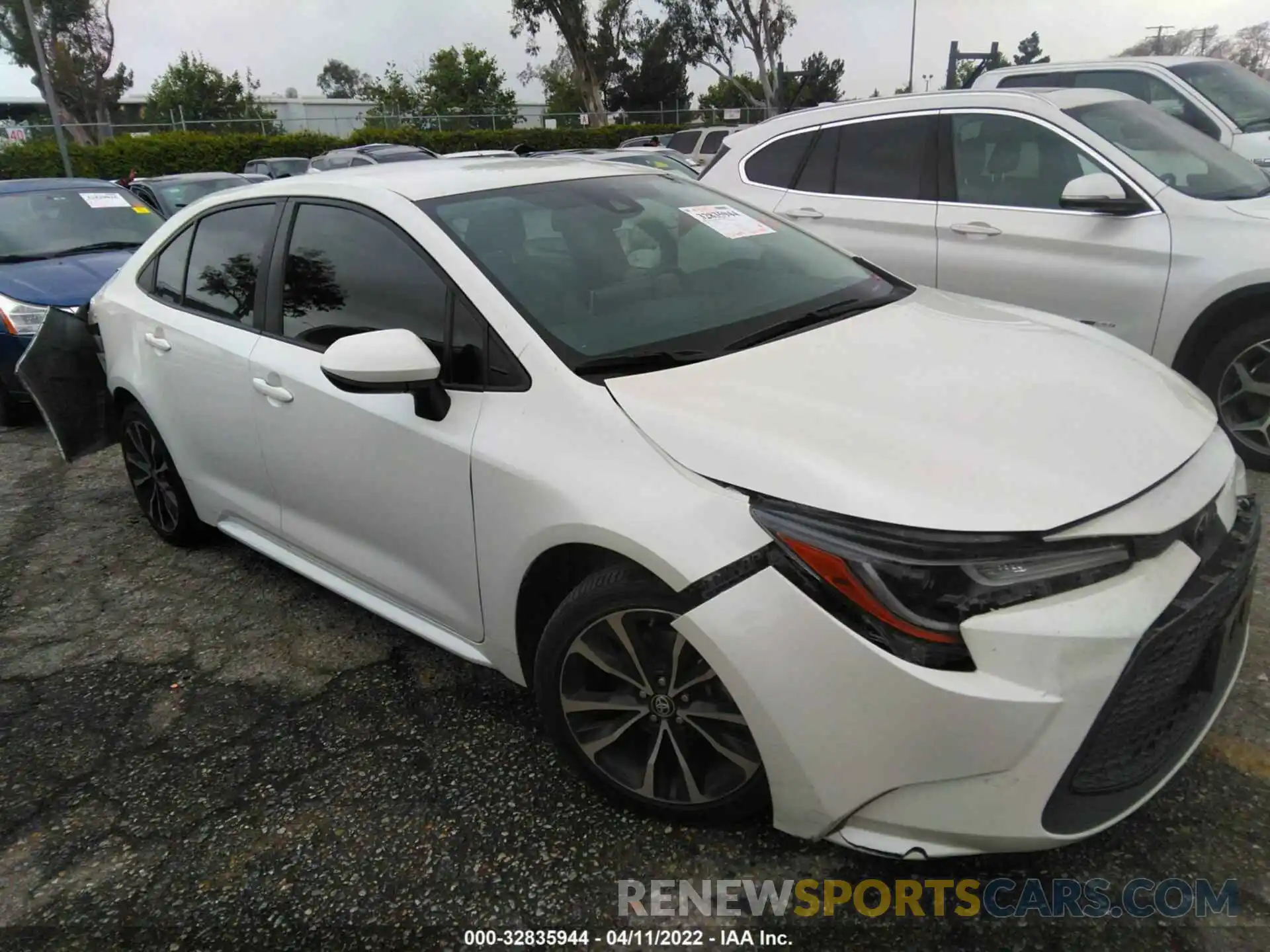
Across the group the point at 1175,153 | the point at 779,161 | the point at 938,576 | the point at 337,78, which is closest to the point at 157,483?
the point at 938,576

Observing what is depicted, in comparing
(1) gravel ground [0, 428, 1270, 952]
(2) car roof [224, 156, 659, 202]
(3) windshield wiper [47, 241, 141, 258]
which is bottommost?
(1) gravel ground [0, 428, 1270, 952]

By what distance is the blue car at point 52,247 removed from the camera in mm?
5770

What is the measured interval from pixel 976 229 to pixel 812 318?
245 cm

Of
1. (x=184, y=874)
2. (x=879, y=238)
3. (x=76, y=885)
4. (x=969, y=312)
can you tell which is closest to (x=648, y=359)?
(x=969, y=312)

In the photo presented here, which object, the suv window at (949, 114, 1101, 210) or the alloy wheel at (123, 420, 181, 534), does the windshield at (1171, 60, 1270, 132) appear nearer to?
the suv window at (949, 114, 1101, 210)

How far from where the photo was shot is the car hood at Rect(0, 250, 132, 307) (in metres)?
5.84

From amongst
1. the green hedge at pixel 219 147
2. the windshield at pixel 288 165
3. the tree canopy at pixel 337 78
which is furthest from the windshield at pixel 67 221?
the tree canopy at pixel 337 78

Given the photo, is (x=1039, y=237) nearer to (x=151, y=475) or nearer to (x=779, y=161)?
(x=779, y=161)

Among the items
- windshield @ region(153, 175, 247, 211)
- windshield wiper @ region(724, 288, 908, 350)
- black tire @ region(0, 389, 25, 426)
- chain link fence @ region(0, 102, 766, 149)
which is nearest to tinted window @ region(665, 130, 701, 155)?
windshield @ region(153, 175, 247, 211)

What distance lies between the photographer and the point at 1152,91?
25.7ft

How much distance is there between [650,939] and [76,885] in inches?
56.6

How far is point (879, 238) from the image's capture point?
4957 mm

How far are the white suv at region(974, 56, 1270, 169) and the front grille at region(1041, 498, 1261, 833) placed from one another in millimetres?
6801

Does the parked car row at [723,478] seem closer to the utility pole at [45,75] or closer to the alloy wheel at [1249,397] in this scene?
the alloy wheel at [1249,397]
